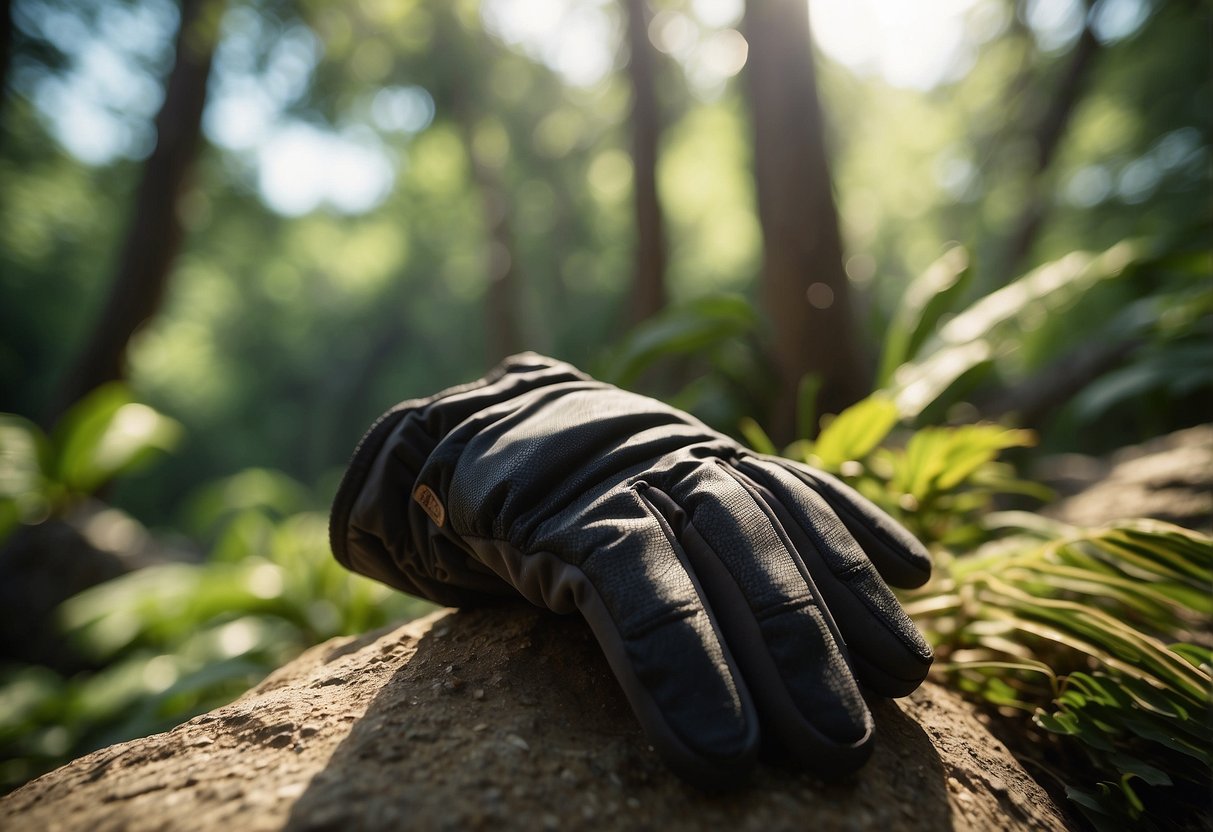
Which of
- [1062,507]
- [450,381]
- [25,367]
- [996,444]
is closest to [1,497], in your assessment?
[996,444]

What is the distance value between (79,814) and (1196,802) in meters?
1.53

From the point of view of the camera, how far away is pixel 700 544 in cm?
82

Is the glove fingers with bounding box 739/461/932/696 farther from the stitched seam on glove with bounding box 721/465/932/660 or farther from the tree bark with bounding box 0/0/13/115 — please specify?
the tree bark with bounding box 0/0/13/115

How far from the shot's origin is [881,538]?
930 millimetres

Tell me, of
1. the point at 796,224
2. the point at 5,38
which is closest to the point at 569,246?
the point at 5,38

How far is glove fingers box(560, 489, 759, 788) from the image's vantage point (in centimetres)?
64

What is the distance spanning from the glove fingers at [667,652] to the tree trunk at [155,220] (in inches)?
183

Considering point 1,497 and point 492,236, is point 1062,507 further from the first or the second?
point 492,236

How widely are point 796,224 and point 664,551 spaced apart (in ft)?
6.52

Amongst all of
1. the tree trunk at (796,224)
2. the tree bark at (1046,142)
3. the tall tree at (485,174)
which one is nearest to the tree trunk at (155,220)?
the tall tree at (485,174)

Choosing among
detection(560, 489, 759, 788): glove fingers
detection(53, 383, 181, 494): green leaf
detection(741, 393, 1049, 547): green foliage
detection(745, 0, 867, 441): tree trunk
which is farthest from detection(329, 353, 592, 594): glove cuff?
detection(53, 383, 181, 494): green leaf

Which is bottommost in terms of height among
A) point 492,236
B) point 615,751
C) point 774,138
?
point 615,751

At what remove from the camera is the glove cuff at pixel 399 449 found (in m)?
1.02

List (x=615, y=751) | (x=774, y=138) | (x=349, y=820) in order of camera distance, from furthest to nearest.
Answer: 1. (x=774, y=138)
2. (x=615, y=751)
3. (x=349, y=820)
